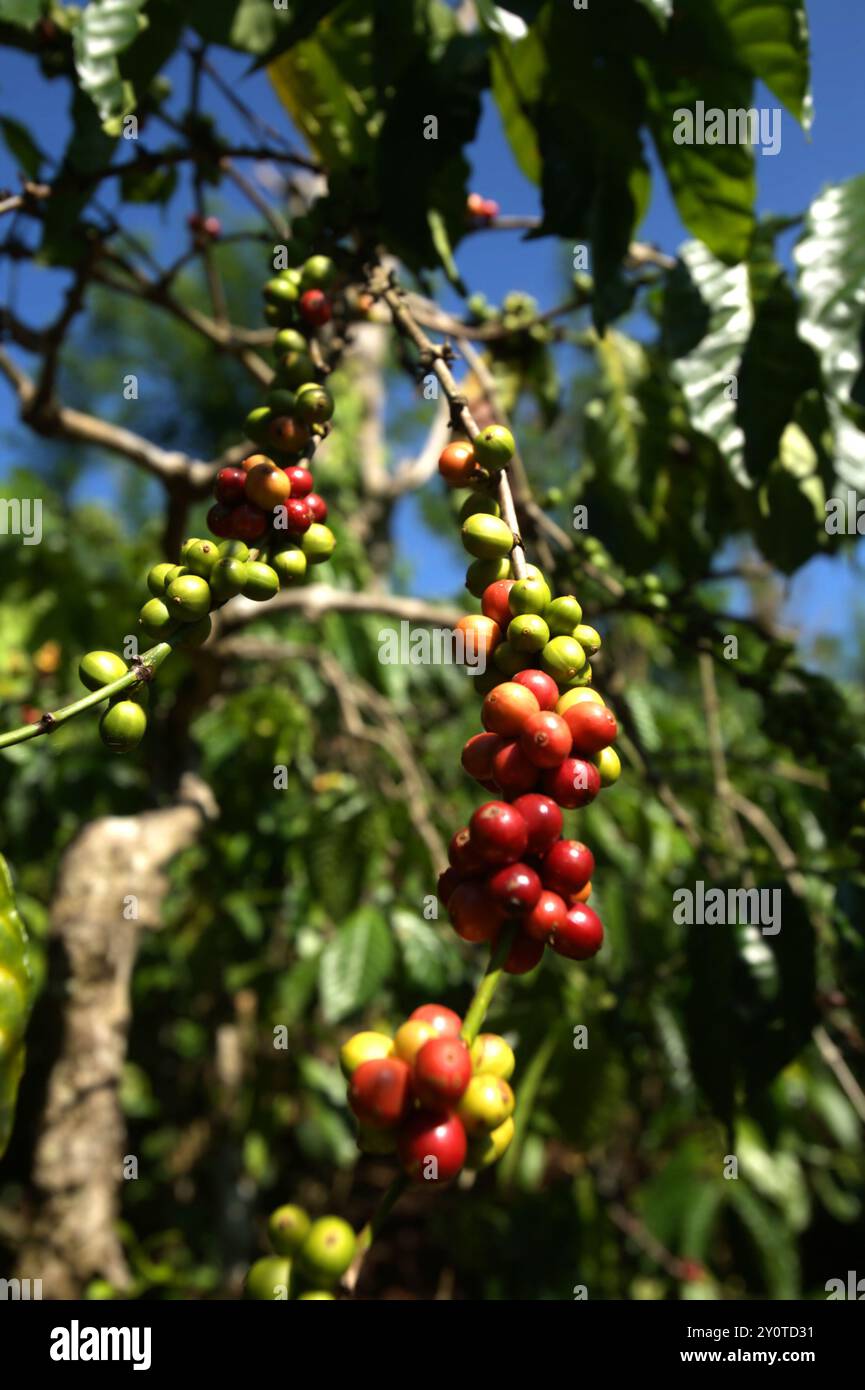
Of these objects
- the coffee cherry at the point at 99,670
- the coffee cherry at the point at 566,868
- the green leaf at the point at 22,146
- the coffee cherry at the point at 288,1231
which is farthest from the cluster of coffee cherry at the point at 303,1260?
the green leaf at the point at 22,146

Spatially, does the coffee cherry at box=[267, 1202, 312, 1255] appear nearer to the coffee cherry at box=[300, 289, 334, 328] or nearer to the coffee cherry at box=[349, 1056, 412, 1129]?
the coffee cherry at box=[349, 1056, 412, 1129]

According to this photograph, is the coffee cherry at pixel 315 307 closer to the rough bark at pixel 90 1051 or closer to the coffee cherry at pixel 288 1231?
the coffee cherry at pixel 288 1231

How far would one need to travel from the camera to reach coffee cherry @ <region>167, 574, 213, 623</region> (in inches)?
21.0

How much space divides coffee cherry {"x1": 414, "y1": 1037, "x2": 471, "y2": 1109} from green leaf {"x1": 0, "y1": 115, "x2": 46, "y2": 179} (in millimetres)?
1571

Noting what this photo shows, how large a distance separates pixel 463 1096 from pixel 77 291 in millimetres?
1468

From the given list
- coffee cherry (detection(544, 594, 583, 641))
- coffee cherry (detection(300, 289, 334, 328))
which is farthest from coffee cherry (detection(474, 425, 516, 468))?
coffee cherry (detection(300, 289, 334, 328))

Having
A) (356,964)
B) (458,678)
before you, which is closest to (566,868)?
(356,964)

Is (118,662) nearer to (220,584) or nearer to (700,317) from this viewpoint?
(220,584)

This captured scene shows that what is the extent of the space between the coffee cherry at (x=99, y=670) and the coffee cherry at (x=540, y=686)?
9.6 inches

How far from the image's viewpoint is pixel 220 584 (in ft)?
1.81

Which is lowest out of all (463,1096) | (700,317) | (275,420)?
(463,1096)

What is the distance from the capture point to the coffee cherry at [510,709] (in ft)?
1.62

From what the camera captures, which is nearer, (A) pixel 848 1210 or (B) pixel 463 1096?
(B) pixel 463 1096
